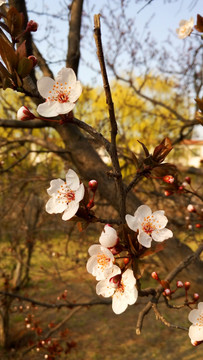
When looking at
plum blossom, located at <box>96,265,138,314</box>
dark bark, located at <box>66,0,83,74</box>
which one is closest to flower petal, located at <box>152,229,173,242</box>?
plum blossom, located at <box>96,265,138,314</box>

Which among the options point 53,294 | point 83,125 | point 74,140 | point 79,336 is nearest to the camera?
point 83,125

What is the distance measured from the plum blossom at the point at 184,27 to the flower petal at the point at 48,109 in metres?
1.60

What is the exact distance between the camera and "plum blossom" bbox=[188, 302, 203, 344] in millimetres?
1011

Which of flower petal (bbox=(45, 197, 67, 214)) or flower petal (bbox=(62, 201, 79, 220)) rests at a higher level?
flower petal (bbox=(62, 201, 79, 220))

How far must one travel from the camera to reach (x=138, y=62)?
5.34 m

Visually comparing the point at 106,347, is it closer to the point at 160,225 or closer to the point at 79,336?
the point at 79,336

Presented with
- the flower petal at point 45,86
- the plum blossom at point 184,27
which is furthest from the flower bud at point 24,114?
the plum blossom at point 184,27

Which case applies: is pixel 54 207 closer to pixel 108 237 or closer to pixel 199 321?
pixel 108 237

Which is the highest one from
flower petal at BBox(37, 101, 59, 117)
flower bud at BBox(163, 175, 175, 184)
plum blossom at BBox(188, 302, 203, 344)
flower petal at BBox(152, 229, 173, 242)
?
flower petal at BBox(37, 101, 59, 117)

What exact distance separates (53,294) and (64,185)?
6181 millimetres

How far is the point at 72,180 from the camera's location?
793 mm

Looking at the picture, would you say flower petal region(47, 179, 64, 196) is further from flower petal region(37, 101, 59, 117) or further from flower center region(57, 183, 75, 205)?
flower petal region(37, 101, 59, 117)

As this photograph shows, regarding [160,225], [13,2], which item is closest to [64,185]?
[160,225]

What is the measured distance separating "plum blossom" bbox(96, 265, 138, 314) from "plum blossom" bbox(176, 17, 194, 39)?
5.89 feet
